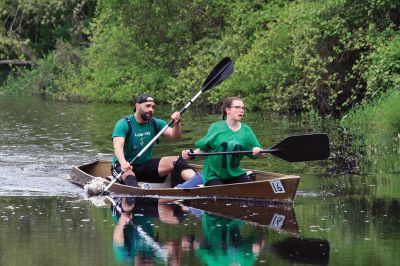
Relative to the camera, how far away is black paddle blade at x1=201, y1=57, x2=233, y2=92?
15.8 metres

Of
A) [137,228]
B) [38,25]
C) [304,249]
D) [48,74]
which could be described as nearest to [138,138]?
[137,228]

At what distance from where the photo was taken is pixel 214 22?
31.8 meters

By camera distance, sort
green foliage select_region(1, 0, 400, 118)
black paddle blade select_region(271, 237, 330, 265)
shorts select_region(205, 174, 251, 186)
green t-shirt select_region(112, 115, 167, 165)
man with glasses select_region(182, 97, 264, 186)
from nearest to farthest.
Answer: black paddle blade select_region(271, 237, 330, 265)
man with glasses select_region(182, 97, 264, 186)
shorts select_region(205, 174, 251, 186)
green t-shirt select_region(112, 115, 167, 165)
green foliage select_region(1, 0, 400, 118)

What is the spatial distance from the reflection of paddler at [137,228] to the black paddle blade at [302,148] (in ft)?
4.94

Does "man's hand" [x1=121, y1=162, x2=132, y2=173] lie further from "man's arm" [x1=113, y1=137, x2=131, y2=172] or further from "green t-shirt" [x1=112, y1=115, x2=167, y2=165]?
"green t-shirt" [x1=112, y1=115, x2=167, y2=165]

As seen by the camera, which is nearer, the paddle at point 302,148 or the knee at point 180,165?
the paddle at point 302,148

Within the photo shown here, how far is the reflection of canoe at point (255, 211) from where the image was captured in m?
11.6

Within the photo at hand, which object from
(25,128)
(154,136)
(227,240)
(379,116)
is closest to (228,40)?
(25,128)

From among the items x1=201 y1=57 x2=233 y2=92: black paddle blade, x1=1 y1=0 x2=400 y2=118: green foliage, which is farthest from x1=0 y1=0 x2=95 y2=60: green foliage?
x1=201 y1=57 x2=233 y2=92: black paddle blade

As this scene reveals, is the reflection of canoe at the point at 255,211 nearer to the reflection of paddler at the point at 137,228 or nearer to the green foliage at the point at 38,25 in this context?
the reflection of paddler at the point at 137,228

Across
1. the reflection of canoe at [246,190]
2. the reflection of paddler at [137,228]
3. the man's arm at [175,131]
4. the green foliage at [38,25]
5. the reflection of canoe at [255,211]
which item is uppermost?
the green foliage at [38,25]

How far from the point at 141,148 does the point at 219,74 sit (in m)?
2.09

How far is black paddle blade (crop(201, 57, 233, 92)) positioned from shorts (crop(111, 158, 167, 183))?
70.1 inches

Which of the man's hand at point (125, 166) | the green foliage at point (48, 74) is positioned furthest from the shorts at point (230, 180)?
the green foliage at point (48, 74)
